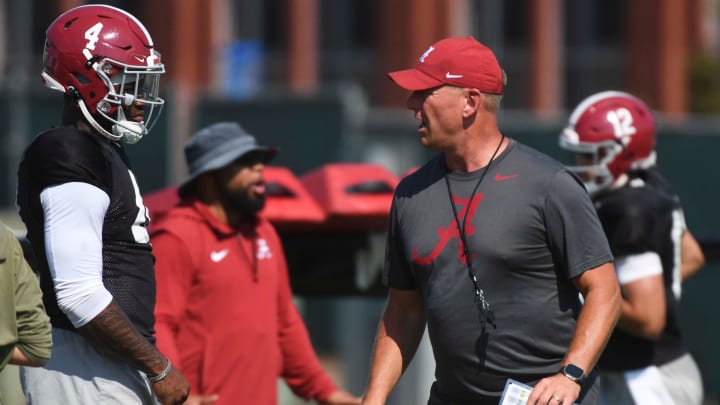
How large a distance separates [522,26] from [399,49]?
10.7 feet

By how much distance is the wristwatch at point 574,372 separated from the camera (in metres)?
4.19

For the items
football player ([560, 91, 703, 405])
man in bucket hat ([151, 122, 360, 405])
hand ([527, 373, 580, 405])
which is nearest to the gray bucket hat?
man in bucket hat ([151, 122, 360, 405])

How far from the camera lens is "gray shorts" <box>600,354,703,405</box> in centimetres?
560

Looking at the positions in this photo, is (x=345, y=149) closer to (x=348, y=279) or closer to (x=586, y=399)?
(x=348, y=279)

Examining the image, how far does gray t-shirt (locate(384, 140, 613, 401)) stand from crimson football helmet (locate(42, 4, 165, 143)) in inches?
41.1

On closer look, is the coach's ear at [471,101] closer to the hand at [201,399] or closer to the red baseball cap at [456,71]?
the red baseball cap at [456,71]

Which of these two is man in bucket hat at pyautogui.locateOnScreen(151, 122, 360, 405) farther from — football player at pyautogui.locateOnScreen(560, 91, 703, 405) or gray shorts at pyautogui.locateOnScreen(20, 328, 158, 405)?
football player at pyautogui.locateOnScreen(560, 91, 703, 405)

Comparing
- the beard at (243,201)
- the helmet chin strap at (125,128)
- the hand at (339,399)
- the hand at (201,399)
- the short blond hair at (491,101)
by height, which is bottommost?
the hand at (339,399)

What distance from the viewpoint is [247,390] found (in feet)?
18.9

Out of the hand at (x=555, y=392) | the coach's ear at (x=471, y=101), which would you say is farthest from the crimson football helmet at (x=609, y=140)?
the hand at (x=555, y=392)

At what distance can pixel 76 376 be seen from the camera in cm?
428

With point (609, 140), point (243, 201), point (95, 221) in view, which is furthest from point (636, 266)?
A: point (95, 221)

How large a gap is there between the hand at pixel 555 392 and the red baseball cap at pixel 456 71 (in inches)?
40.5

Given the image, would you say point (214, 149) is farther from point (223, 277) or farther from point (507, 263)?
point (507, 263)
